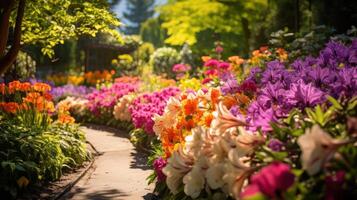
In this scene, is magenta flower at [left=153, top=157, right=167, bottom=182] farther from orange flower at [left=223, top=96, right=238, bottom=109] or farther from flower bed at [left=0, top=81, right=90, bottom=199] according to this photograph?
flower bed at [left=0, top=81, right=90, bottom=199]

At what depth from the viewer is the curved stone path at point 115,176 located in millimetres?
6469

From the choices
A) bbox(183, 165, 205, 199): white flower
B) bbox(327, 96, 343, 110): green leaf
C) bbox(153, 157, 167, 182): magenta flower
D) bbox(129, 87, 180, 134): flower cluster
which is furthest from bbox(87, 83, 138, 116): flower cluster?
bbox(327, 96, 343, 110): green leaf

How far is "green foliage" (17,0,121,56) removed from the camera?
8391mm

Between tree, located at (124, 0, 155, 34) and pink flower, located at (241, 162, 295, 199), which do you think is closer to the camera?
pink flower, located at (241, 162, 295, 199)

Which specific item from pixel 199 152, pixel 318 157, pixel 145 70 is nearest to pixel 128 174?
pixel 199 152

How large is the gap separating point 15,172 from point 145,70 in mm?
18072

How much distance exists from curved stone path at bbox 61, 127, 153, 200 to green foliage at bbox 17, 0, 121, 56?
2.34 meters

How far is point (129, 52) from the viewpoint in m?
30.1

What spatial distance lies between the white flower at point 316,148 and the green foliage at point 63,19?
6050mm

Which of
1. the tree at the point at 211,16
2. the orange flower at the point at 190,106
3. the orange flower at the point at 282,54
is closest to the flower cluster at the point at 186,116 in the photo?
the orange flower at the point at 190,106

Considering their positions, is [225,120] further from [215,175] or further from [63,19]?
[63,19]

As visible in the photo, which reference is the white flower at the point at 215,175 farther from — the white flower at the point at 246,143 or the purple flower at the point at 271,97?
the purple flower at the point at 271,97

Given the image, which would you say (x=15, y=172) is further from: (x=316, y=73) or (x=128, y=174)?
(x=316, y=73)

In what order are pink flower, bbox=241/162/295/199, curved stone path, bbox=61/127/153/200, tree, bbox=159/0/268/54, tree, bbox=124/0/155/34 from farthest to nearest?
tree, bbox=124/0/155/34 → tree, bbox=159/0/268/54 → curved stone path, bbox=61/127/153/200 → pink flower, bbox=241/162/295/199
